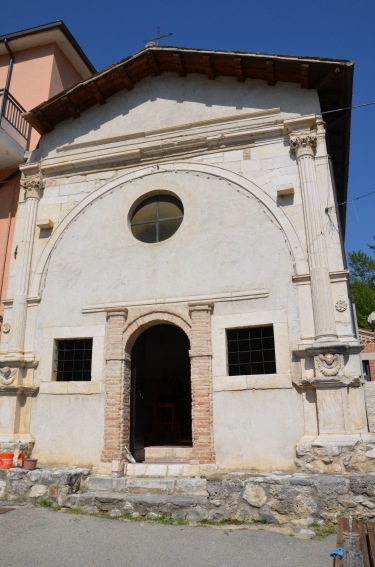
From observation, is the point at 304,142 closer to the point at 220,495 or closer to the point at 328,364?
the point at 328,364

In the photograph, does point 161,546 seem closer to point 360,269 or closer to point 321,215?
point 321,215

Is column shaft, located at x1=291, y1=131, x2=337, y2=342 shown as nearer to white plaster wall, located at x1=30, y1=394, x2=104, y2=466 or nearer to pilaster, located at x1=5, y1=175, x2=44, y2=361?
white plaster wall, located at x1=30, y1=394, x2=104, y2=466

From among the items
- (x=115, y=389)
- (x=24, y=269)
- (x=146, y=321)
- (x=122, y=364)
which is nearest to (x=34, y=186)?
(x=24, y=269)

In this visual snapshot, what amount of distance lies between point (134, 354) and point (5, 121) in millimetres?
6935

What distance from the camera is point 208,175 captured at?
9359 mm

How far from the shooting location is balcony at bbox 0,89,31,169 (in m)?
10.9

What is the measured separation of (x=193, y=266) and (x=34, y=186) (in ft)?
15.2

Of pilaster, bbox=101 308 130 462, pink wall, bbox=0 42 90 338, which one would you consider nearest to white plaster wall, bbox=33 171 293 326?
pilaster, bbox=101 308 130 462

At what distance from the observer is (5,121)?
1102 cm

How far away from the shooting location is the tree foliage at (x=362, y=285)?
29.1 metres

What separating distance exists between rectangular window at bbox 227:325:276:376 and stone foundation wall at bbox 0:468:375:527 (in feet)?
6.17

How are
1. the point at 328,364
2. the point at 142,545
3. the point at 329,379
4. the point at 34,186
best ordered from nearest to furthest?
the point at 142,545
the point at 329,379
the point at 328,364
the point at 34,186

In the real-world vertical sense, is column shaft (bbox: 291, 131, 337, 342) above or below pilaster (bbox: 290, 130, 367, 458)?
above

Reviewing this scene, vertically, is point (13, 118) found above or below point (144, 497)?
above
